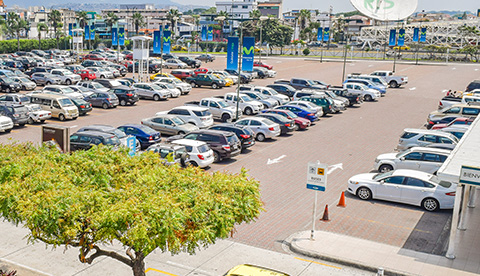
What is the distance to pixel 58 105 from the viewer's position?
3306 cm

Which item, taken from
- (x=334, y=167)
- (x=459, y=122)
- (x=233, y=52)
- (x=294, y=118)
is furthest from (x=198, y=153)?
(x=459, y=122)

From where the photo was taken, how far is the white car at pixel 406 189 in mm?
18578

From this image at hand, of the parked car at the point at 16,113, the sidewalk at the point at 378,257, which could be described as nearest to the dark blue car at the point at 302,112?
the parked car at the point at 16,113

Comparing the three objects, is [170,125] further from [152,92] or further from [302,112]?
[152,92]

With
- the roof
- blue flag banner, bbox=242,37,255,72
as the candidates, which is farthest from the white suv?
the roof

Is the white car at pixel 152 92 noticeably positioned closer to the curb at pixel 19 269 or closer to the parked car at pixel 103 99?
the parked car at pixel 103 99

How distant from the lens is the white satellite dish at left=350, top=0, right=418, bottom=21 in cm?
5712

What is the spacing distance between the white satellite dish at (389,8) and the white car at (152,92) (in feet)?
86.6

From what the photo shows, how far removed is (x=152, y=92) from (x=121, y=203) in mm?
33630

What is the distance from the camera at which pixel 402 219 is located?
17.9 metres

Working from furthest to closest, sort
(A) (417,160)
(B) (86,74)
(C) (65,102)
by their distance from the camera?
1. (B) (86,74)
2. (C) (65,102)
3. (A) (417,160)

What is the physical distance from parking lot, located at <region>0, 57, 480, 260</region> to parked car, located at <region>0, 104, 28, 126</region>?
1.81 feet

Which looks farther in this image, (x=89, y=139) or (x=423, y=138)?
(x=423, y=138)

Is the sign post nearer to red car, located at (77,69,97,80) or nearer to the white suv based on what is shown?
the white suv
